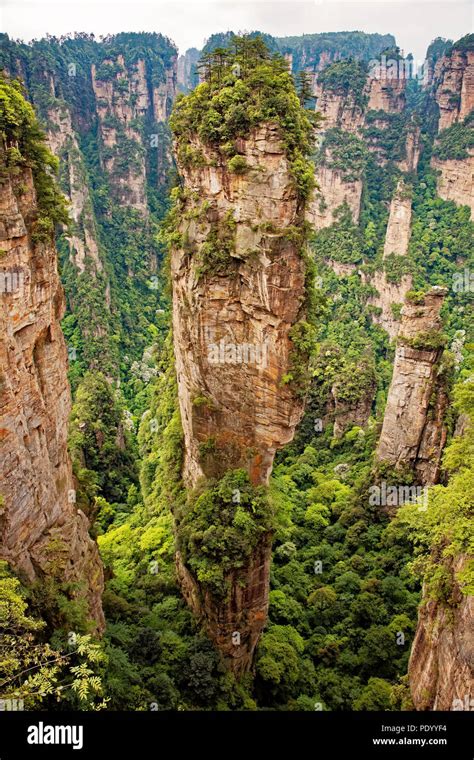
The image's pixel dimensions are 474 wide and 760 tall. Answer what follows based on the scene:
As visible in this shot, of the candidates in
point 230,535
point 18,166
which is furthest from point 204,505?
point 18,166

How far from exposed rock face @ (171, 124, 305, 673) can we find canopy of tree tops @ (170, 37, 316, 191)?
0.47 m

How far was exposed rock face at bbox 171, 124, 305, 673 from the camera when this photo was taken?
20562 mm

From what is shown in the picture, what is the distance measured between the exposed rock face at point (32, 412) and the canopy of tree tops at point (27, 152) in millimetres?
363

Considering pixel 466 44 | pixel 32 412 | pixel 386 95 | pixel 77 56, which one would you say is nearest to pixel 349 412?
pixel 32 412

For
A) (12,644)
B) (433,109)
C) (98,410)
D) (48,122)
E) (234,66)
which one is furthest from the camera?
(433,109)

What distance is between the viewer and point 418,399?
32938 millimetres

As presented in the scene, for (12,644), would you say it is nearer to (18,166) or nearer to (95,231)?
(18,166)

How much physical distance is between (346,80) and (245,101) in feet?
210

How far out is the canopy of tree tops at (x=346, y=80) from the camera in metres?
75.4

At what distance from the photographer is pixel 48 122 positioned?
6962 centimetres

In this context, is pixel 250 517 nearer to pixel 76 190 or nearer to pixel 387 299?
pixel 387 299

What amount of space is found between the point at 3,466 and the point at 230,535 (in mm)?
10027

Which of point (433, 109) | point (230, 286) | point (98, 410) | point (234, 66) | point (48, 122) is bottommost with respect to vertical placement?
point (98, 410)

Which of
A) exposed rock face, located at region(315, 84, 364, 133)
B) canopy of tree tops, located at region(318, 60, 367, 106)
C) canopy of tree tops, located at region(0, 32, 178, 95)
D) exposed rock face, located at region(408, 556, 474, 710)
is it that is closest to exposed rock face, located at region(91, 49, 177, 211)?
canopy of tree tops, located at region(0, 32, 178, 95)
